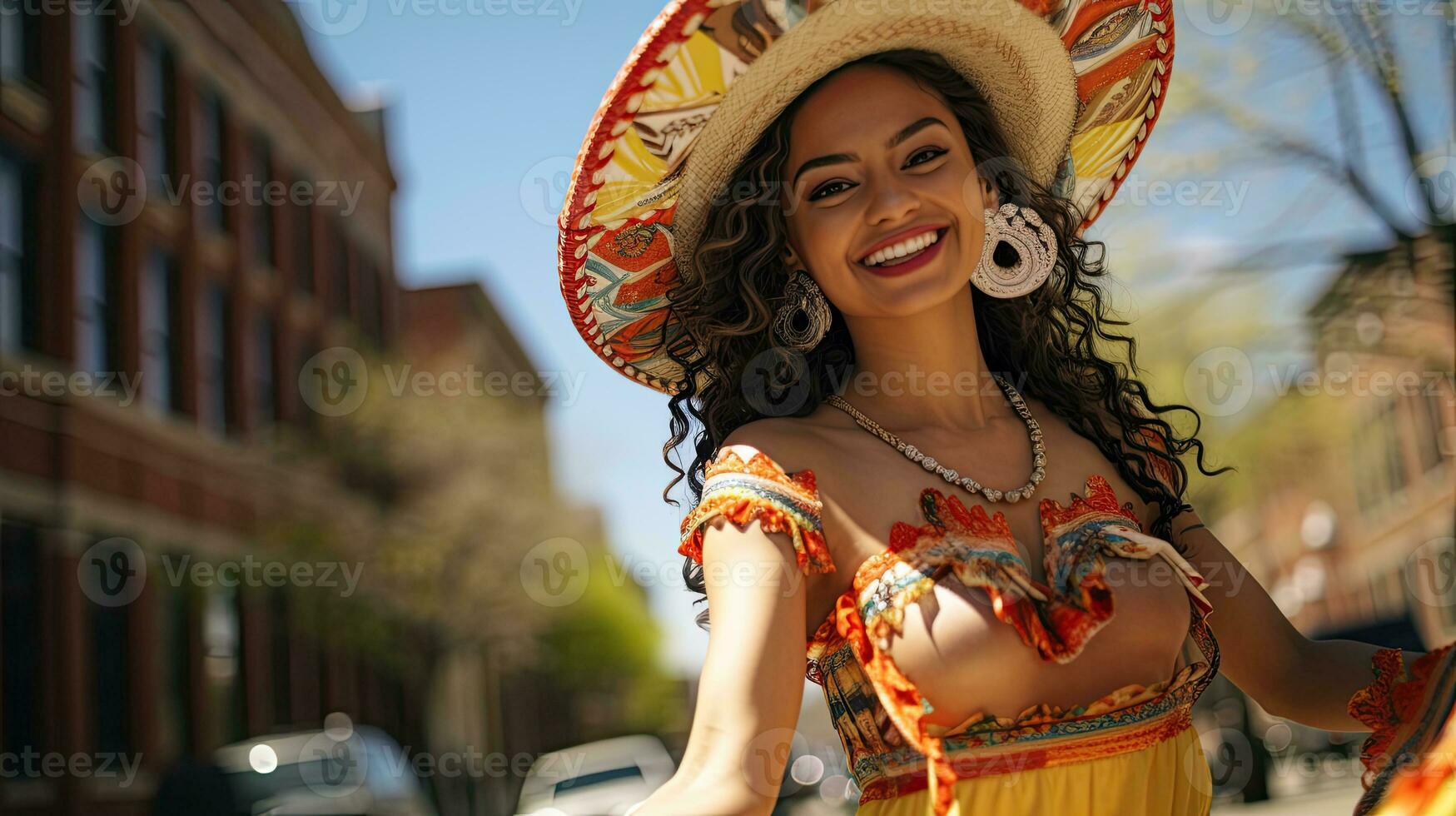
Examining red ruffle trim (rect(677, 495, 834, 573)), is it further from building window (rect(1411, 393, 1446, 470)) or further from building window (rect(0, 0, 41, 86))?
building window (rect(1411, 393, 1446, 470))

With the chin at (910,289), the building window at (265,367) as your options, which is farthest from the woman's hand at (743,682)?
the building window at (265,367)

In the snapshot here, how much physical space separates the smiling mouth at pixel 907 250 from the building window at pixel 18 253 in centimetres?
1496

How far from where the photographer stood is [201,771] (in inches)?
344

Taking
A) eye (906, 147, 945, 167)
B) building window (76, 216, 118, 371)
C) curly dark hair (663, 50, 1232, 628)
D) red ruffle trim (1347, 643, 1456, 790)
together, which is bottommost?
red ruffle trim (1347, 643, 1456, 790)

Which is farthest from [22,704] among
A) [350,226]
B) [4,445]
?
[350,226]

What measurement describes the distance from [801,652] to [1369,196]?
9.99 meters

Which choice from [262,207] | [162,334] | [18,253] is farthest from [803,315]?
[262,207]

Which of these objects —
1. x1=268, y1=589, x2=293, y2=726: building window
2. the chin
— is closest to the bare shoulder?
the chin

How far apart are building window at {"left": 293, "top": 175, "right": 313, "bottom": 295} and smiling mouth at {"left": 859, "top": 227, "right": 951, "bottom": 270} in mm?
26265

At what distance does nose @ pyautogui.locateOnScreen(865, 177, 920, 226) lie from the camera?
227 cm

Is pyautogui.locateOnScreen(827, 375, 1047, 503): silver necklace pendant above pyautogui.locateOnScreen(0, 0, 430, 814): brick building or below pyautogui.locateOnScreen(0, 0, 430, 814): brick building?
below

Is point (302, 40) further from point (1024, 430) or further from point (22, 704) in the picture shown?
point (1024, 430)

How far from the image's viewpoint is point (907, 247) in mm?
2314

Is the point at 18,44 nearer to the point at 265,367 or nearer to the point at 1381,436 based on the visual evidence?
the point at 265,367
